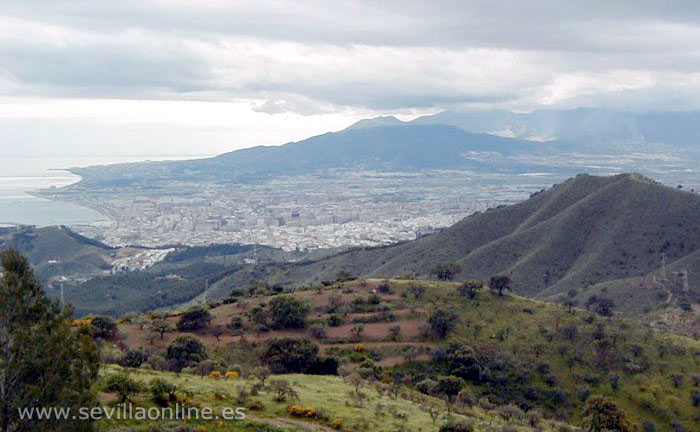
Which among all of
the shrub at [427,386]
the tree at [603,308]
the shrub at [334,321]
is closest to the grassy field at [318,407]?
the shrub at [427,386]

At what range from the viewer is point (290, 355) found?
1335 inches

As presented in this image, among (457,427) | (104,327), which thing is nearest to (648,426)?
(457,427)

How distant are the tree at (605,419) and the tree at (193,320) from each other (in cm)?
2232

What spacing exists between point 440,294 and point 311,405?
26.6 metres

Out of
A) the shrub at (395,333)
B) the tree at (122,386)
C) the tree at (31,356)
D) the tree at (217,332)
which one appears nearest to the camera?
the tree at (31,356)

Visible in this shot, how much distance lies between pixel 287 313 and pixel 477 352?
454 inches

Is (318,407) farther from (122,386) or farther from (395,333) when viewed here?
(395,333)

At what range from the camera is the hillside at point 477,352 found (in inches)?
1196

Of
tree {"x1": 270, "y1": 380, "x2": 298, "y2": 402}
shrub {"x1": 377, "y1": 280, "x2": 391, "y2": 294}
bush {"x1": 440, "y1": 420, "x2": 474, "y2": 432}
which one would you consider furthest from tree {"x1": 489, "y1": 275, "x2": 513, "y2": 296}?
bush {"x1": 440, "y1": 420, "x2": 474, "y2": 432}

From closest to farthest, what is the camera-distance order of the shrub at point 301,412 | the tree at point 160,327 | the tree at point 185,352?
the shrub at point 301,412
the tree at point 185,352
the tree at point 160,327

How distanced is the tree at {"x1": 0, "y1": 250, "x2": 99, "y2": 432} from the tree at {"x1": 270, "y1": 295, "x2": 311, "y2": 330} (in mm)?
27804

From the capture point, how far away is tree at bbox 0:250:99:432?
13328mm

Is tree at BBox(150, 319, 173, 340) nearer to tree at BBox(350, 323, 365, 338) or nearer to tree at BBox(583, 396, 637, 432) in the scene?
tree at BBox(350, 323, 365, 338)

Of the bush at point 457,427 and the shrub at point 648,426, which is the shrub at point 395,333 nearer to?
the shrub at point 648,426
